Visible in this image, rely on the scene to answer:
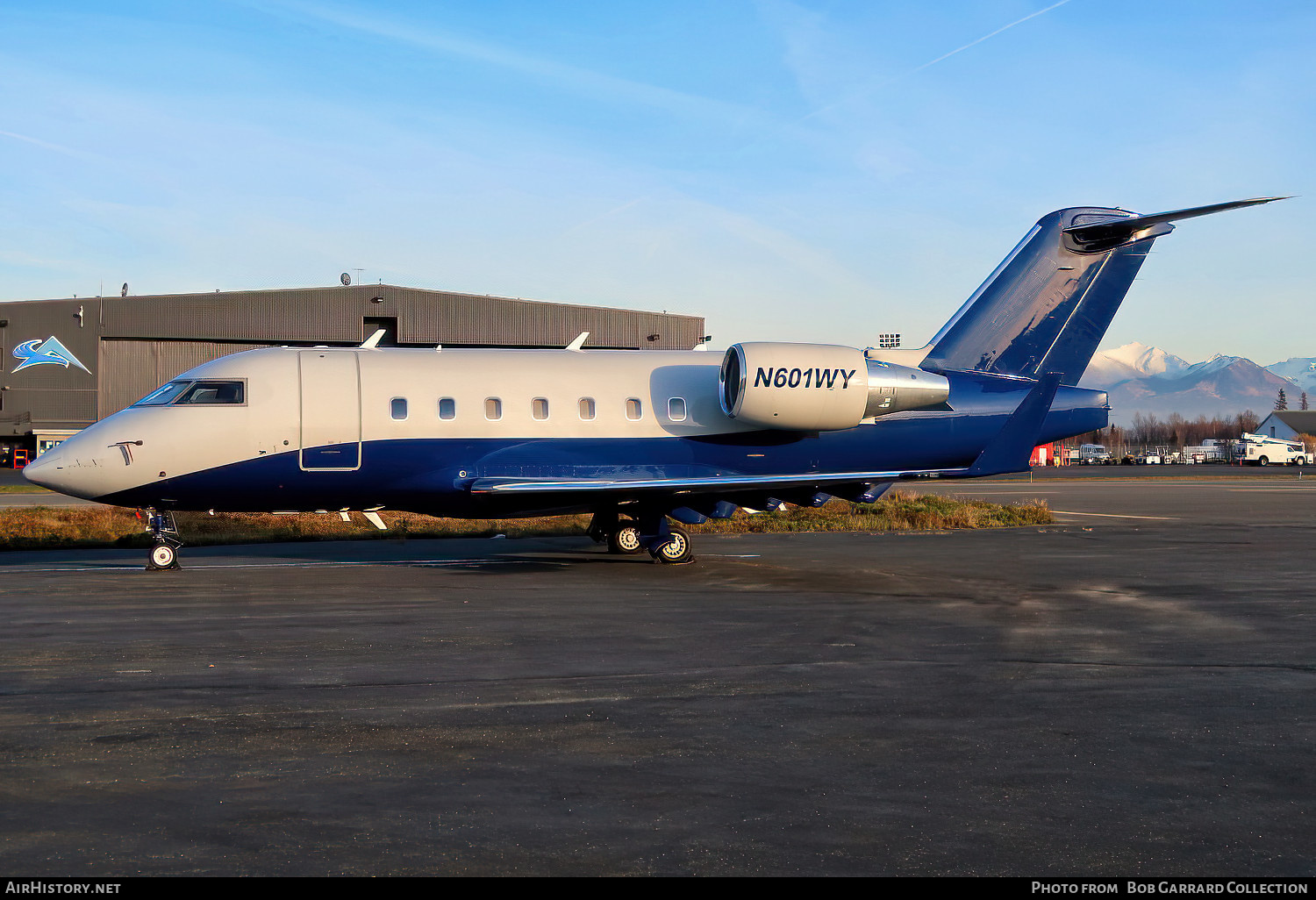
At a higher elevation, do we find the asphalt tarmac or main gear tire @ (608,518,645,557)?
main gear tire @ (608,518,645,557)

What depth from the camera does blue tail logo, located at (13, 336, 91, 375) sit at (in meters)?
57.3

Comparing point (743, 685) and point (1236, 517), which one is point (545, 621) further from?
point (1236, 517)

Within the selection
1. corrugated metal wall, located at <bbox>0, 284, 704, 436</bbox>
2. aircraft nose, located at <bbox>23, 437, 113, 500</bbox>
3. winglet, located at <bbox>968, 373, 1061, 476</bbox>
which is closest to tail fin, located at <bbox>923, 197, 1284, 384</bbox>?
winglet, located at <bbox>968, 373, 1061, 476</bbox>

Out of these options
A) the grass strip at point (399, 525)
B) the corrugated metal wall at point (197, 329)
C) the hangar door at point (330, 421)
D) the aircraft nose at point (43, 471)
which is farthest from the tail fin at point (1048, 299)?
the corrugated metal wall at point (197, 329)

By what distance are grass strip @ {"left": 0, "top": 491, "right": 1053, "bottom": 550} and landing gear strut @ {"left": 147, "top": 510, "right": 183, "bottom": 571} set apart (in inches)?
195

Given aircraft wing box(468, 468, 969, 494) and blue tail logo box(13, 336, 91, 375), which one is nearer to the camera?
aircraft wing box(468, 468, 969, 494)

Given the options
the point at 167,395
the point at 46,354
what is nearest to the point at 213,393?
the point at 167,395

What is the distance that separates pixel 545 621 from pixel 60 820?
709 cm

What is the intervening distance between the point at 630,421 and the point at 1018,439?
6.57 m

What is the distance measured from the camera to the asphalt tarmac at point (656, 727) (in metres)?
5.11

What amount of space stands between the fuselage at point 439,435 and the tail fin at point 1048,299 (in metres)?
1.29

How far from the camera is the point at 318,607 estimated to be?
43.3ft

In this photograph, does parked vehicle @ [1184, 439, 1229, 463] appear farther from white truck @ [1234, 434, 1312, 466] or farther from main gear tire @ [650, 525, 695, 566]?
main gear tire @ [650, 525, 695, 566]

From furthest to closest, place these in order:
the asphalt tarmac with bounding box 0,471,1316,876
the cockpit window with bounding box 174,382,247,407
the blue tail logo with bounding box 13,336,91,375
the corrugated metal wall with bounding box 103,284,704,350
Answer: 1. the blue tail logo with bounding box 13,336,91,375
2. the corrugated metal wall with bounding box 103,284,704,350
3. the cockpit window with bounding box 174,382,247,407
4. the asphalt tarmac with bounding box 0,471,1316,876
